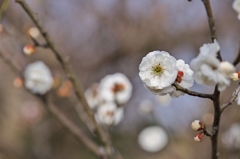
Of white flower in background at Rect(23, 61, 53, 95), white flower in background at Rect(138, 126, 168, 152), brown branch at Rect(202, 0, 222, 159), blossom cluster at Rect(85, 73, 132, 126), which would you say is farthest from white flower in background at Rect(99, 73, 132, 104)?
white flower in background at Rect(138, 126, 168, 152)

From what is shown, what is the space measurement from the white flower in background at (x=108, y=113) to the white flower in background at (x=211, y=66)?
0.81m

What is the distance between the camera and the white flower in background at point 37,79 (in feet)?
3.76

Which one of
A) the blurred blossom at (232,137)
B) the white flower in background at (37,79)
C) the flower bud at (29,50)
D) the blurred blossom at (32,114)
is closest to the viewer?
the flower bud at (29,50)

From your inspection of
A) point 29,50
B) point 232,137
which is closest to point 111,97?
point 29,50

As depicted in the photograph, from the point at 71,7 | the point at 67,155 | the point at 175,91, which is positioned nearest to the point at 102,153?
the point at 175,91

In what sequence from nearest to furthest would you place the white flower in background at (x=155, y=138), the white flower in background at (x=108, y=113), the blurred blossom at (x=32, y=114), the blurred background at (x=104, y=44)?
the white flower in background at (x=108, y=113), the white flower in background at (x=155, y=138), the blurred blossom at (x=32, y=114), the blurred background at (x=104, y=44)

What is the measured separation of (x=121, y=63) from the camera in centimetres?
347

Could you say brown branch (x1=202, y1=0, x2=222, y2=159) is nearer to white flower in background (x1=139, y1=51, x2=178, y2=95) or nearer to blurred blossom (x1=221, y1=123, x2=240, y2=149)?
white flower in background (x1=139, y1=51, x2=178, y2=95)

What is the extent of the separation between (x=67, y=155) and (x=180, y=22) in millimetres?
1981

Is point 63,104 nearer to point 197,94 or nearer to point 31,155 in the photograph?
point 31,155

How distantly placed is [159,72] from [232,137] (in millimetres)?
1094

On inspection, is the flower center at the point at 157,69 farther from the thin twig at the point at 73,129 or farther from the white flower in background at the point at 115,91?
the white flower in background at the point at 115,91

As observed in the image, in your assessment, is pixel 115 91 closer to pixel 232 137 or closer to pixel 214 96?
pixel 232 137

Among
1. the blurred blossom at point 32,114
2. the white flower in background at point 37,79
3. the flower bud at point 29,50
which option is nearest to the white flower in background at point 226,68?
the flower bud at point 29,50
